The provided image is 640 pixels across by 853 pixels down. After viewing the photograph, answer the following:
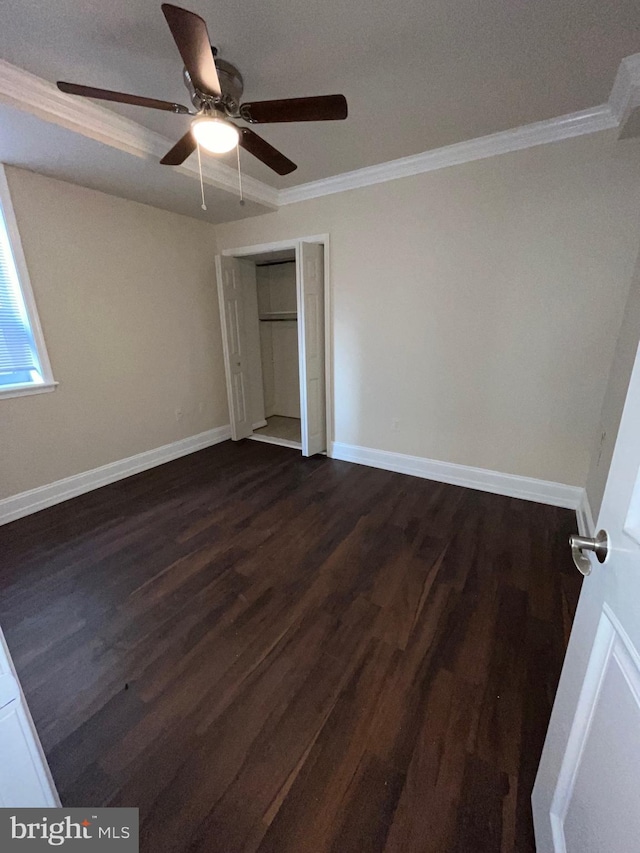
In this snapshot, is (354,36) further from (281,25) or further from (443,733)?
(443,733)

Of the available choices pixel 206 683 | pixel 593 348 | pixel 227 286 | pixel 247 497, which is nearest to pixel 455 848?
pixel 206 683

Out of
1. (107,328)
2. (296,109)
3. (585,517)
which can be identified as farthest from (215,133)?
(585,517)

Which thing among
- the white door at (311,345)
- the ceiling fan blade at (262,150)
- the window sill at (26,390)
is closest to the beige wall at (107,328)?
the window sill at (26,390)

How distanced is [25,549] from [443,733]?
9.08 feet

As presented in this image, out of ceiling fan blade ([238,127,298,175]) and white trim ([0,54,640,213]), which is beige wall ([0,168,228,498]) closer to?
white trim ([0,54,640,213])

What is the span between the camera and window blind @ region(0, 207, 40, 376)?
2.60 meters

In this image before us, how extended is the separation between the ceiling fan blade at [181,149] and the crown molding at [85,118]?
49 cm

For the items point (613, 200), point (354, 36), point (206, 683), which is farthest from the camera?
point (613, 200)

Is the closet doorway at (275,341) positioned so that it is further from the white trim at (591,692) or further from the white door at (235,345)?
the white trim at (591,692)

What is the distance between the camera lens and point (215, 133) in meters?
1.74

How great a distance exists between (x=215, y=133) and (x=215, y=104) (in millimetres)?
111

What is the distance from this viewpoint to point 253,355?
4840 mm

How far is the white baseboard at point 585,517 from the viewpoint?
2.34 metres

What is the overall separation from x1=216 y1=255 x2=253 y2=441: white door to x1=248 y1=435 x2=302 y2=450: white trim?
0.18 metres
